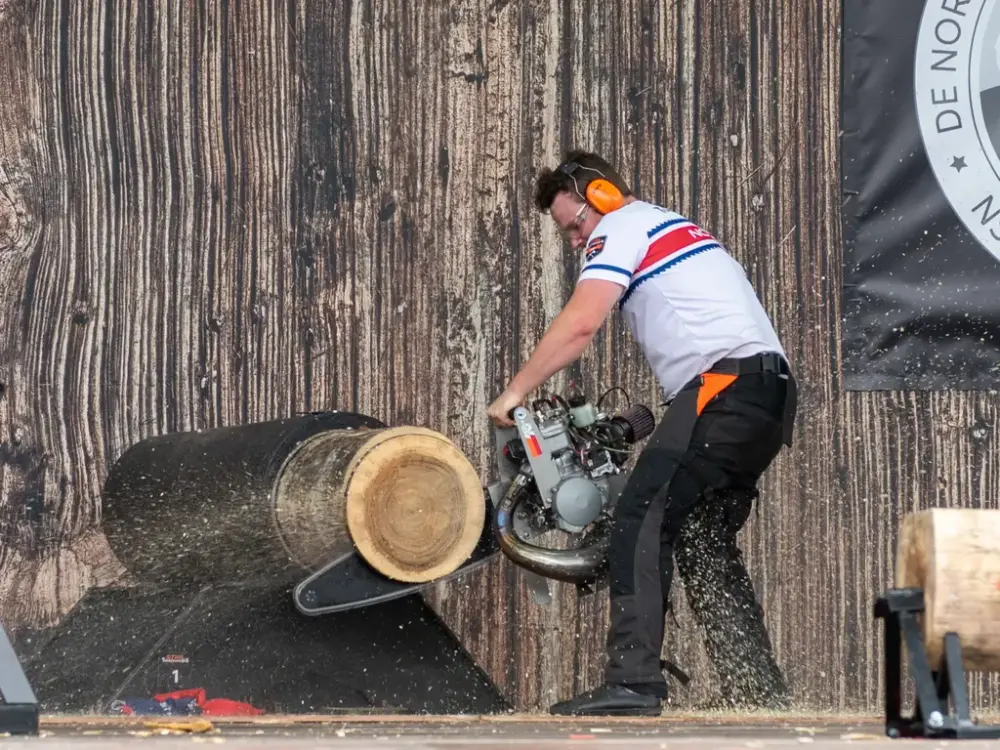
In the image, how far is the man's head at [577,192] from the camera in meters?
5.07

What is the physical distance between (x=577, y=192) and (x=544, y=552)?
4.23 ft

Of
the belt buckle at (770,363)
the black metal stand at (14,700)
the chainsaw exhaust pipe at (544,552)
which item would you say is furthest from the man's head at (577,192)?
the black metal stand at (14,700)

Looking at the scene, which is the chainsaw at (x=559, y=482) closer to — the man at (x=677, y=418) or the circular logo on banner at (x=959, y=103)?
the man at (x=677, y=418)

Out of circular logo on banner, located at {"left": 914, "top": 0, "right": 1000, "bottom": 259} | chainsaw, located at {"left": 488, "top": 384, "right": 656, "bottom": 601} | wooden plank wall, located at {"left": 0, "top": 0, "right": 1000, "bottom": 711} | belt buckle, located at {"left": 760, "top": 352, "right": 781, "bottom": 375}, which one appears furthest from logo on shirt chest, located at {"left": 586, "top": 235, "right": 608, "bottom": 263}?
circular logo on banner, located at {"left": 914, "top": 0, "right": 1000, "bottom": 259}

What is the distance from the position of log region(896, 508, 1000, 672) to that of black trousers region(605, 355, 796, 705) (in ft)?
4.63

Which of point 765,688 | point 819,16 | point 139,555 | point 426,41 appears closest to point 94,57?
point 426,41

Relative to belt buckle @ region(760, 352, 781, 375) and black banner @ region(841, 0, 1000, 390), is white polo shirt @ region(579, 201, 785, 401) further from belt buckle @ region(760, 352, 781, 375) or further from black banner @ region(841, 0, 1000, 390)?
black banner @ region(841, 0, 1000, 390)

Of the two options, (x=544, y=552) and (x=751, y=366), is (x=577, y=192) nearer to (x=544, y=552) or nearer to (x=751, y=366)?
(x=751, y=366)

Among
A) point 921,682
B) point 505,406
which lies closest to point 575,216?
point 505,406

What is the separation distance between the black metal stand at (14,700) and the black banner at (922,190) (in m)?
3.71

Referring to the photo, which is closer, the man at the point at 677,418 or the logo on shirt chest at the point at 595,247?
the man at the point at 677,418

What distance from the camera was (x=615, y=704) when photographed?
4473mm

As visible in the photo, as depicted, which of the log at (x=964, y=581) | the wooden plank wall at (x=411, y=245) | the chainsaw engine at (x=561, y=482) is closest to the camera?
the log at (x=964, y=581)

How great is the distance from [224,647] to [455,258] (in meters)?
1.89
